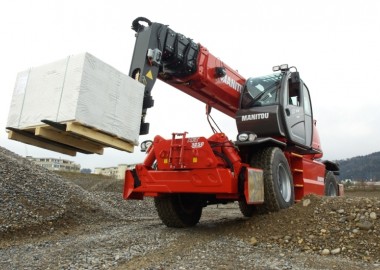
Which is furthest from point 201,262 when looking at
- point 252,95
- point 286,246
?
point 252,95

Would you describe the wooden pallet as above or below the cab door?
below

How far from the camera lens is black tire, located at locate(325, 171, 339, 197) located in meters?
9.97

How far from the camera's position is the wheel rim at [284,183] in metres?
7.02

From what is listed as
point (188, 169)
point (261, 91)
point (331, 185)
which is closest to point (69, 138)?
point (188, 169)

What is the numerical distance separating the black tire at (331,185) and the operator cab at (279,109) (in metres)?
1.74

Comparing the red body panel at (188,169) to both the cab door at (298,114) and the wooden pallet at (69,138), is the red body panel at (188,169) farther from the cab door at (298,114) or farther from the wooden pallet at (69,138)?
the cab door at (298,114)

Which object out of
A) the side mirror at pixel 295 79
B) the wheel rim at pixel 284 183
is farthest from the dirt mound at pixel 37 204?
the side mirror at pixel 295 79

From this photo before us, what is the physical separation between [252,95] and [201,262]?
4320 millimetres

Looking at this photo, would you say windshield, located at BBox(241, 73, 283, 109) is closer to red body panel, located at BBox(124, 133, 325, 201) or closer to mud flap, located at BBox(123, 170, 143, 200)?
red body panel, located at BBox(124, 133, 325, 201)

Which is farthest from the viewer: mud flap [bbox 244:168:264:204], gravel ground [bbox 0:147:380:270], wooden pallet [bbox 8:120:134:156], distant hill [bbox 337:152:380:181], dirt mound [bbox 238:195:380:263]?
distant hill [bbox 337:152:380:181]

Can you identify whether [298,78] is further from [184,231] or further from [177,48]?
[184,231]

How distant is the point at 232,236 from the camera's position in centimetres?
608

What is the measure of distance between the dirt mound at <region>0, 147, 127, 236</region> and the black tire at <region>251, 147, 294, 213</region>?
411cm

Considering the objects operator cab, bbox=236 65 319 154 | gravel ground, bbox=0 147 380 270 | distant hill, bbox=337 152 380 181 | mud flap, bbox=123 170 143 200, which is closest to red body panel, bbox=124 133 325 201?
mud flap, bbox=123 170 143 200
